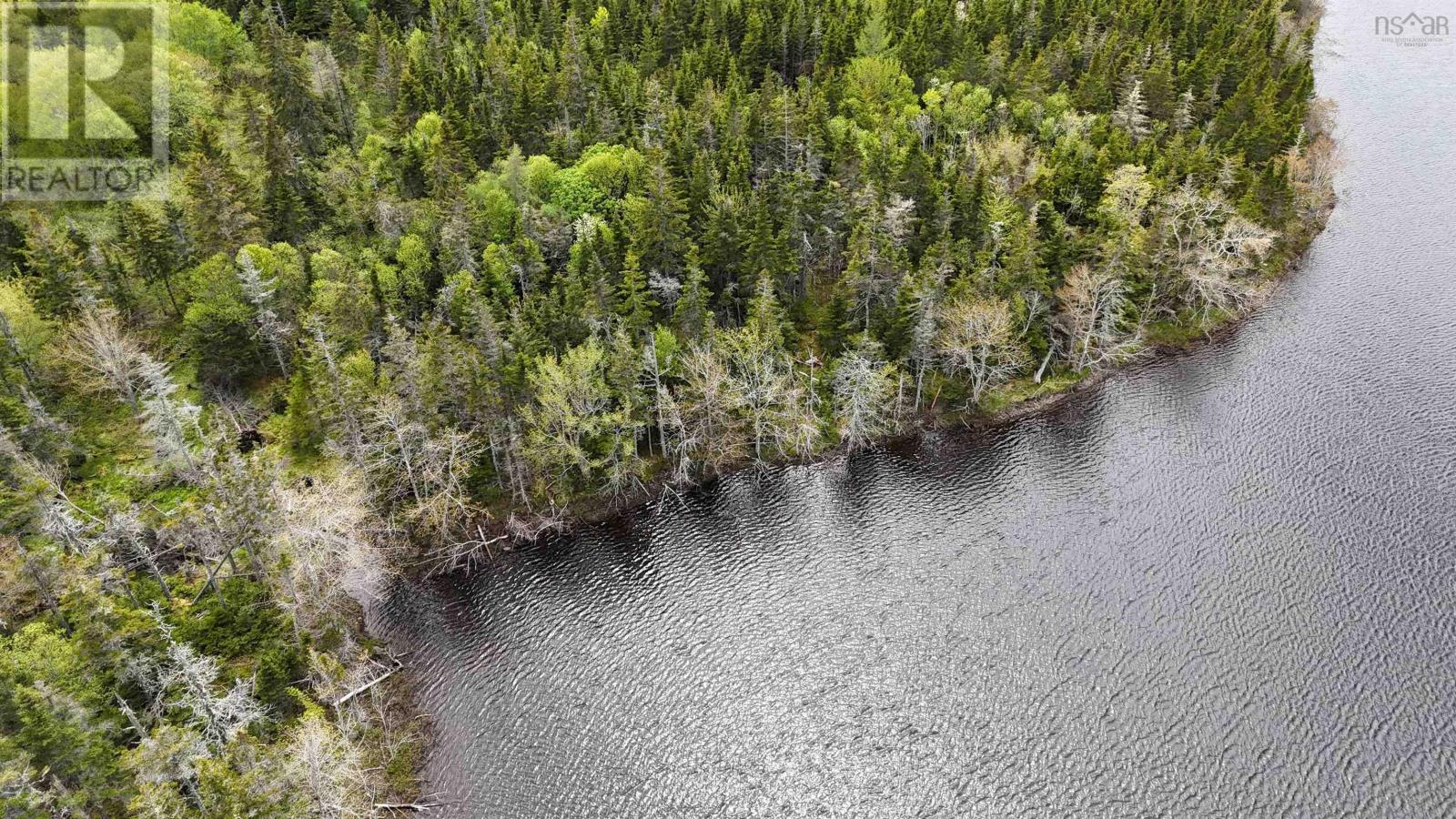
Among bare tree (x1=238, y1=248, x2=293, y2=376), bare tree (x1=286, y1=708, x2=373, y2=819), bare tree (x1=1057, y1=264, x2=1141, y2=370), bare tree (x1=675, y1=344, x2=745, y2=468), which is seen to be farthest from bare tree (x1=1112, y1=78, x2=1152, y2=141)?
bare tree (x1=286, y1=708, x2=373, y2=819)

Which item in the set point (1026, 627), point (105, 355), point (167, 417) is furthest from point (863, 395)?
point (105, 355)

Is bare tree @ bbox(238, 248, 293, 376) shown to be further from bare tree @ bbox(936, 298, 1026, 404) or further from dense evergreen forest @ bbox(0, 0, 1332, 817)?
bare tree @ bbox(936, 298, 1026, 404)

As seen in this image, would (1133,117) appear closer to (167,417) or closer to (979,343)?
(979,343)

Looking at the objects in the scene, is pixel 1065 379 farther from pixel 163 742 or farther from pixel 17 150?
pixel 17 150

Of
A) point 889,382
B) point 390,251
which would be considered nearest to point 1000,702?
point 889,382

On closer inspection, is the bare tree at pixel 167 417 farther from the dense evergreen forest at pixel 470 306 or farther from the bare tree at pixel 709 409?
the bare tree at pixel 709 409

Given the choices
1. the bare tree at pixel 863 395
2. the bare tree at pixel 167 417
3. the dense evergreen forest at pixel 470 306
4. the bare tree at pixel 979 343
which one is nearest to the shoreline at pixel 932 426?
the dense evergreen forest at pixel 470 306
